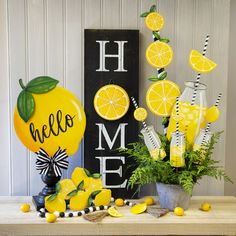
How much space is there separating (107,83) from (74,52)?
22 centimetres

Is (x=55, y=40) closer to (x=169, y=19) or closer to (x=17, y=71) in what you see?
(x=17, y=71)

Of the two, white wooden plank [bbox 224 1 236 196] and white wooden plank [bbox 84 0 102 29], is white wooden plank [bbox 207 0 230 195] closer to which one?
white wooden plank [bbox 224 1 236 196]

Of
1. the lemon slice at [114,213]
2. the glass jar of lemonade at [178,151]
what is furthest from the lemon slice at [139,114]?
the lemon slice at [114,213]

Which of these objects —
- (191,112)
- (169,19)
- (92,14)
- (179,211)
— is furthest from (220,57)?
(179,211)

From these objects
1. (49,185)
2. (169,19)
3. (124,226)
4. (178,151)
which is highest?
(169,19)

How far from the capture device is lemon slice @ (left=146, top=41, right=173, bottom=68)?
1552 mm

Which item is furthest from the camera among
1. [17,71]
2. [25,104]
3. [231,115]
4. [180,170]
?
[231,115]

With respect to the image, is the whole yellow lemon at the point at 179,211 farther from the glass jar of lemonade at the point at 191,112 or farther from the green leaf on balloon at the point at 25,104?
the green leaf on balloon at the point at 25,104

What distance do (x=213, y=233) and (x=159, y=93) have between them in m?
0.60

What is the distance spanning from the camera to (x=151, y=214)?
1.46m

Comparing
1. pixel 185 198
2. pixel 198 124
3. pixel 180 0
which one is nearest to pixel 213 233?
pixel 185 198

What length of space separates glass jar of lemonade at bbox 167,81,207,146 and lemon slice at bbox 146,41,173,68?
14 centimetres

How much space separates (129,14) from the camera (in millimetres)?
1713

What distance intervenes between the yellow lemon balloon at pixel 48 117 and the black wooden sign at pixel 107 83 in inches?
2.9
